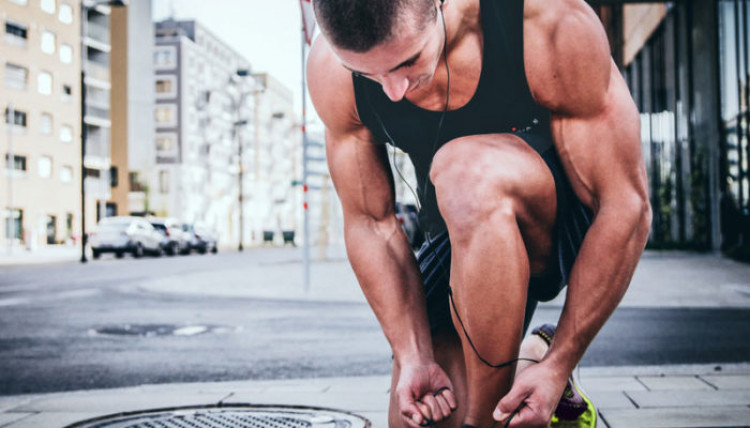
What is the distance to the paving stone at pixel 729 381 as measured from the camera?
311 centimetres

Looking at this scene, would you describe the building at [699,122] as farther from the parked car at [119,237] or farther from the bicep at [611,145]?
the parked car at [119,237]

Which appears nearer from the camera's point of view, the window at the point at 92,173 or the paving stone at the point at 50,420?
the paving stone at the point at 50,420

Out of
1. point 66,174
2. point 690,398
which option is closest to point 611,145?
point 690,398

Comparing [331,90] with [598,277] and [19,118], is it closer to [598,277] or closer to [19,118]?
[598,277]

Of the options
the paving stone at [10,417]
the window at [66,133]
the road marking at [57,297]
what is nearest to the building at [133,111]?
the window at [66,133]

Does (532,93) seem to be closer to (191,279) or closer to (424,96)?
(424,96)

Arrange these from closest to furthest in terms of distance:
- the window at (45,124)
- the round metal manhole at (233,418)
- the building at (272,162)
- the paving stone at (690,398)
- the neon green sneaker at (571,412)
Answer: the neon green sneaker at (571,412)
the round metal manhole at (233,418)
the paving stone at (690,398)
the window at (45,124)
the building at (272,162)

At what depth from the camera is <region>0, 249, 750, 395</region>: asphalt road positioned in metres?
4.22

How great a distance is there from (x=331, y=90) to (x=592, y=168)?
61 cm

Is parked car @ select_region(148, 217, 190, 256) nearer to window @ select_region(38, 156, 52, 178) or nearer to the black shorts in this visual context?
window @ select_region(38, 156, 52, 178)

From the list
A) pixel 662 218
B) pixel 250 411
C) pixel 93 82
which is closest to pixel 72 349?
pixel 250 411

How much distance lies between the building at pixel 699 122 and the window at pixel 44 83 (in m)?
30.3

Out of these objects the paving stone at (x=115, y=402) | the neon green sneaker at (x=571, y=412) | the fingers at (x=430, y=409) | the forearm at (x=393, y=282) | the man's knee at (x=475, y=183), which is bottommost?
the paving stone at (x=115, y=402)

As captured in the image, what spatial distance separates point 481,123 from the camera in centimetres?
167
